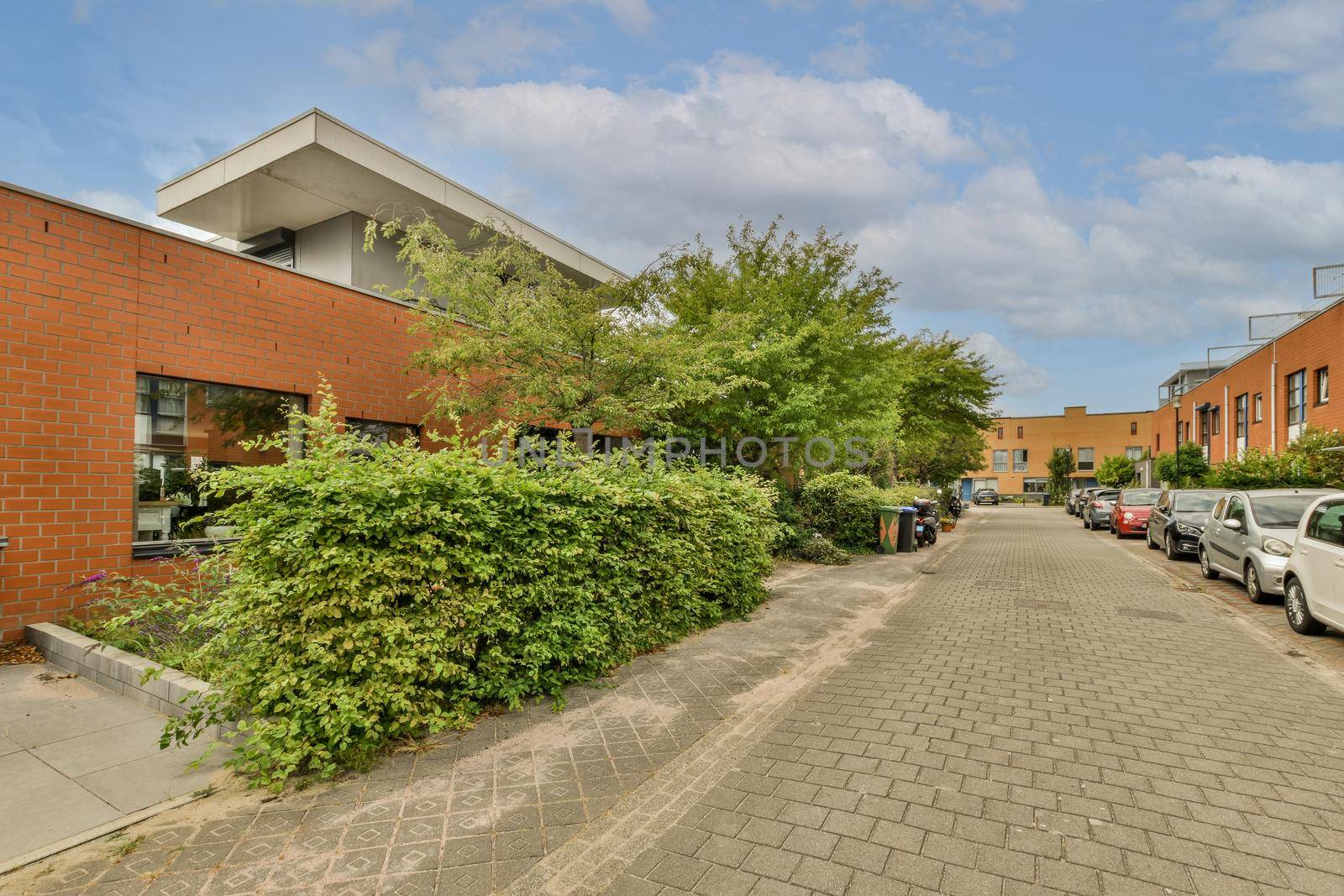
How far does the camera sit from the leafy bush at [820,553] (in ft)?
46.1

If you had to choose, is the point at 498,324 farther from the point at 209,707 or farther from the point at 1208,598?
the point at 1208,598

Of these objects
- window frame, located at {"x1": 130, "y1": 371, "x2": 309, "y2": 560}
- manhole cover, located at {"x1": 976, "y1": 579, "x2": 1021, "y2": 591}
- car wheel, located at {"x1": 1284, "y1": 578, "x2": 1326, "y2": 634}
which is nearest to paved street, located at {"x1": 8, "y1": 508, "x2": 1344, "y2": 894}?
car wheel, located at {"x1": 1284, "y1": 578, "x2": 1326, "y2": 634}

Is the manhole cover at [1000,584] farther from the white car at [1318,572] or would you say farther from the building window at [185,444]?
the building window at [185,444]

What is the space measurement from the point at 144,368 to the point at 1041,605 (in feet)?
38.6

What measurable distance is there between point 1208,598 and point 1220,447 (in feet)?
97.3

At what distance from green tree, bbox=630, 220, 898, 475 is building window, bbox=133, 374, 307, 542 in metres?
6.28

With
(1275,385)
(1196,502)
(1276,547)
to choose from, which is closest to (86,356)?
(1276,547)

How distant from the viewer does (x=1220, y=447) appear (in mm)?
33125

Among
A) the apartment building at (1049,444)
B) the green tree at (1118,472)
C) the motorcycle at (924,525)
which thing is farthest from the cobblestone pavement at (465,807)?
the apartment building at (1049,444)

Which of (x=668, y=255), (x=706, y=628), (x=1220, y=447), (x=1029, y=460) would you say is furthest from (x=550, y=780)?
(x=1029, y=460)

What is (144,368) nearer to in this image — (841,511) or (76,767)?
(76,767)

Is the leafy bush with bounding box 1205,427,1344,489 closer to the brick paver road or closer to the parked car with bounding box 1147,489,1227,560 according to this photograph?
the parked car with bounding box 1147,489,1227,560

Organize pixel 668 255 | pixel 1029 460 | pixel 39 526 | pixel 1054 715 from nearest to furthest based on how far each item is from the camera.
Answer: pixel 1054 715, pixel 39 526, pixel 668 255, pixel 1029 460

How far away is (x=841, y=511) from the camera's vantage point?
15953 mm
